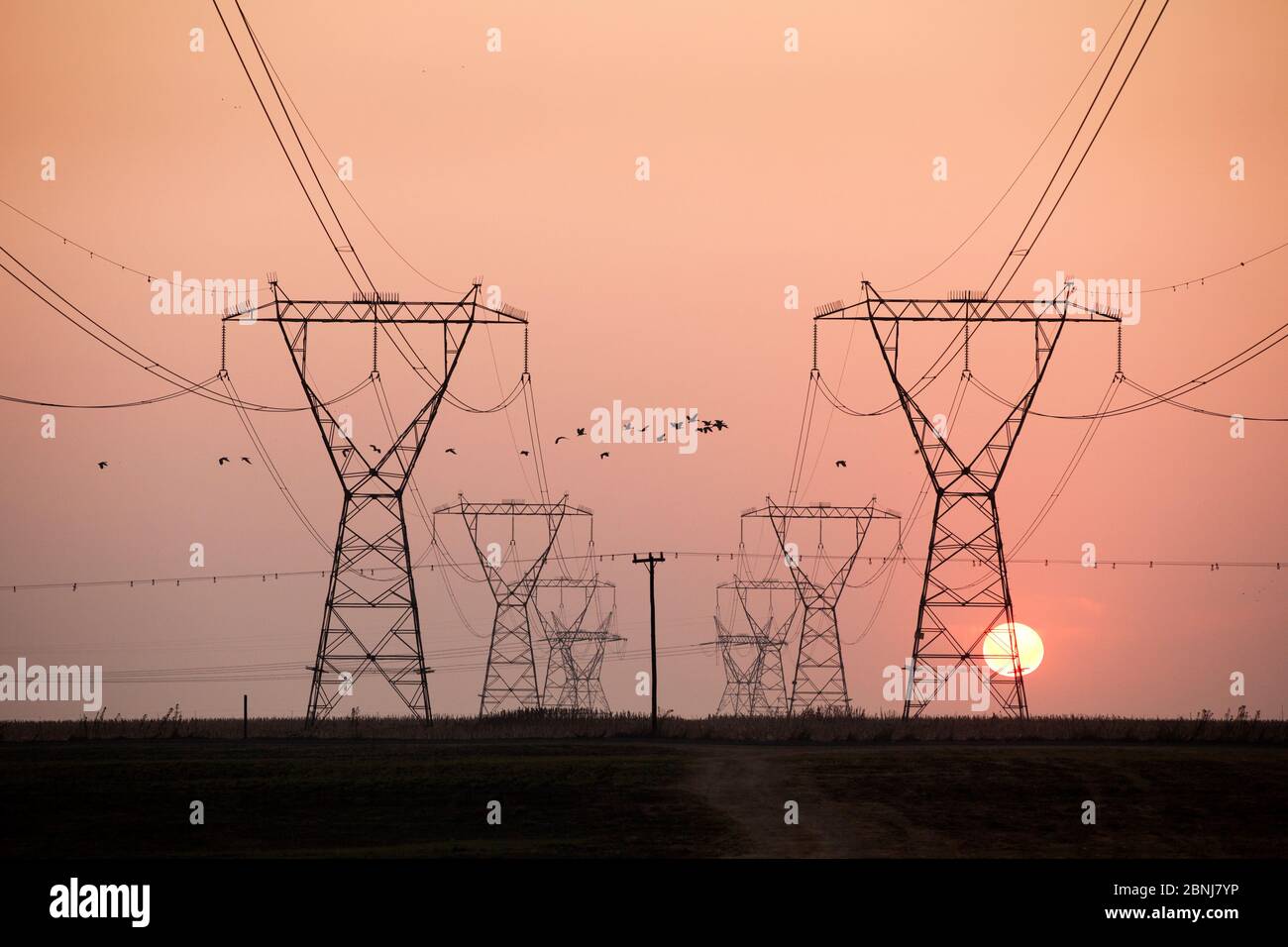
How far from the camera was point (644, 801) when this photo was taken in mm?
52031

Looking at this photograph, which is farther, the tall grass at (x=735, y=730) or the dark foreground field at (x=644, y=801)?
the tall grass at (x=735, y=730)

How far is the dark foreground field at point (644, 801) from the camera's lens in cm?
4669

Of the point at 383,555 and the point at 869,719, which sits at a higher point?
the point at 383,555

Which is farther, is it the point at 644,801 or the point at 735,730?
the point at 735,730

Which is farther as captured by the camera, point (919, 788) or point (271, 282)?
point (271, 282)

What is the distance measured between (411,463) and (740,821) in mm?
26991

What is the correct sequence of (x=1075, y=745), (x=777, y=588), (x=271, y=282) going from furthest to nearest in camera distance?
(x=777, y=588) < (x=271, y=282) < (x=1075, y=745)

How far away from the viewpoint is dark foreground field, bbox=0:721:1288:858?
1838 inches

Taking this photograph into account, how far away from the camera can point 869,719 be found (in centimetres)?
7981

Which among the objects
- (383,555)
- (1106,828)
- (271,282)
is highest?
(271,282)

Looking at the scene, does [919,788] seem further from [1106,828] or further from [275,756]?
[275,756]

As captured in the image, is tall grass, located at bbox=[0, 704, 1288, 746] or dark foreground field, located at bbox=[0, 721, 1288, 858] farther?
tall grass, located at bbox=[0, 704, 1288, 746]
